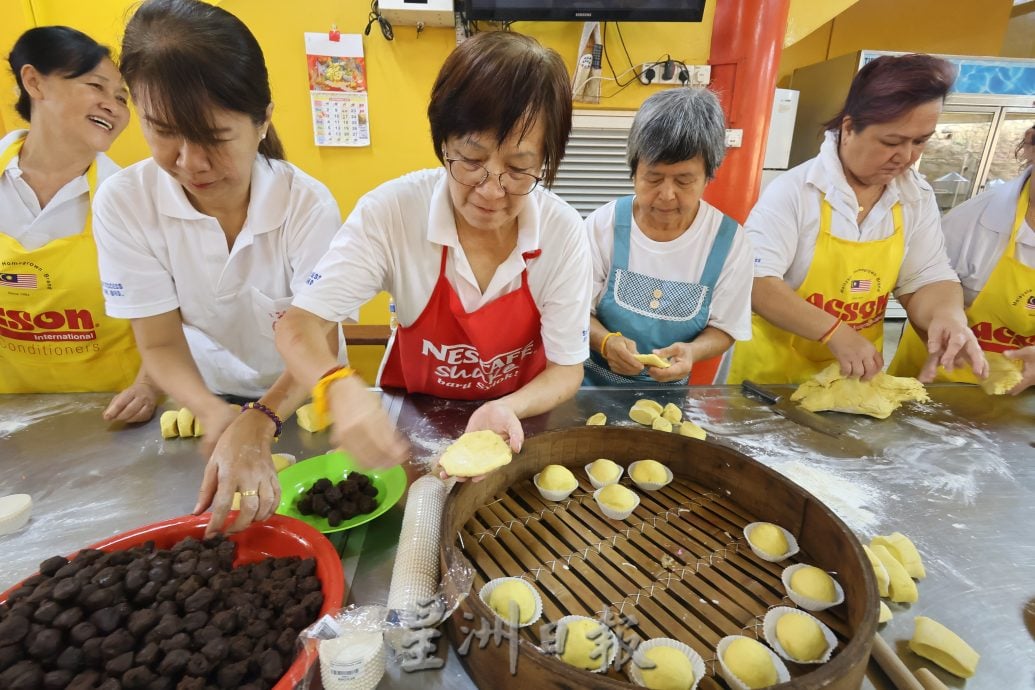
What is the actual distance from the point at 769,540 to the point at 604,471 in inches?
16.9

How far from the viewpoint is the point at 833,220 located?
2.26 metres

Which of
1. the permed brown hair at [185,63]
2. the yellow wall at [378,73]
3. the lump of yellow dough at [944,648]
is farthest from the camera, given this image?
the yellow wall at [378,73]

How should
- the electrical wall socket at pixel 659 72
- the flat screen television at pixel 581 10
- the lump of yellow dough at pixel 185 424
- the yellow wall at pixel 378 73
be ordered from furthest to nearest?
the electrical wall socket at pixel 659 72, the yellow wall at pixel 378 73, the flat screen television at pixel 581 10, the lump of yellow dough at pixel 185 424

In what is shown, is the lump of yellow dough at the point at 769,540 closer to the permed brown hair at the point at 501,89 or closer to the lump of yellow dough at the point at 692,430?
the lump of yellow dough at the point at 692,430

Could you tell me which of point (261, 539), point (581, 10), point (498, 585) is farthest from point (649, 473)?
point (581, 10)

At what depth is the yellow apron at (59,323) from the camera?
2.09 meters

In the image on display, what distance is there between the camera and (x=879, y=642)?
1.03 meters

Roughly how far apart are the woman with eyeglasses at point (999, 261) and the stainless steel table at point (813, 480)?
0.39m

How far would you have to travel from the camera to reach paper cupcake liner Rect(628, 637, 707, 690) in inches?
36.2

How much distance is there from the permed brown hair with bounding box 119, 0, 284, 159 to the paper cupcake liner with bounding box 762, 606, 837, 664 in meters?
1.68

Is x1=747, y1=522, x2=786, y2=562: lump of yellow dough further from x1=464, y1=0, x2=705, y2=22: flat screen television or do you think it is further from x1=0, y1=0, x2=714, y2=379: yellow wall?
x1=464, y1=0, x2=705, y2=22: flat screen television

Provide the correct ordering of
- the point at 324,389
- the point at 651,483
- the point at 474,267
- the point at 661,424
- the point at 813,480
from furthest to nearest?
the point at 661,424, the point at 474,267, the point at 813,480, the point at 651,483, the point at 324,389

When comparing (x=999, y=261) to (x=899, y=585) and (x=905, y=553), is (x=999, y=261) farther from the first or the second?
(x=899, y=585)

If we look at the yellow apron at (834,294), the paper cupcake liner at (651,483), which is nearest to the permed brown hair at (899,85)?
the yellow apron at (834,294)
